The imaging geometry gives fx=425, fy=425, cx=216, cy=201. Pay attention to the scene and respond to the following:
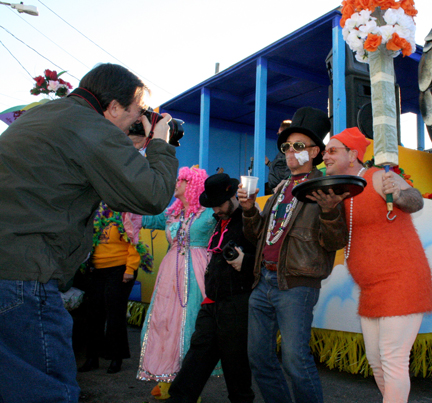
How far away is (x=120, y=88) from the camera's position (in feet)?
5.21

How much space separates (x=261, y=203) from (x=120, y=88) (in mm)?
3768

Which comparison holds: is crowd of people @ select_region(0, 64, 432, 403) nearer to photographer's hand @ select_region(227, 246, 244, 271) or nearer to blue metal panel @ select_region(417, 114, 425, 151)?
photographer's hand @ select_region(227, 246, 244, 271)

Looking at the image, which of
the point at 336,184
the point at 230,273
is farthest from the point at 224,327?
the point at 336,184

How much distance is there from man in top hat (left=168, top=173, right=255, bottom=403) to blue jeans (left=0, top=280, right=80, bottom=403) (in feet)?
5.14

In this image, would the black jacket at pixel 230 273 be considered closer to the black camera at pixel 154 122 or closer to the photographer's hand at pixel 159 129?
the black camera at pixel 154 122

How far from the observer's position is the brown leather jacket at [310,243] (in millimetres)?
2271

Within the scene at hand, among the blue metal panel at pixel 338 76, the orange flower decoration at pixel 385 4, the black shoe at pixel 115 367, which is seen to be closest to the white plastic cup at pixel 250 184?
the orange flower decoration at pixel 385 4

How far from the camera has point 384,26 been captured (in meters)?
2.49

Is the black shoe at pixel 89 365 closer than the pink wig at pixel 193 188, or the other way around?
the pink wig at pixel 193 188

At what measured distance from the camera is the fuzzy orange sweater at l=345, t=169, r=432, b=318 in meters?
2.19

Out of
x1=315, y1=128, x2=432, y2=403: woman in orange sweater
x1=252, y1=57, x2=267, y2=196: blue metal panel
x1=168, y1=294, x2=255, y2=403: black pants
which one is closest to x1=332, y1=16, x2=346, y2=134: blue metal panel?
x1=252, y1=57, x2=267, y2=196: blue metal panel

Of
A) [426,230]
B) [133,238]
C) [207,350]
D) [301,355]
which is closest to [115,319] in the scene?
[133,238]

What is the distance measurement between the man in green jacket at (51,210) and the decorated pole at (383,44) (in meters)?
1.54

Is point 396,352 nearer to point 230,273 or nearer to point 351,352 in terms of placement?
point 230,273
